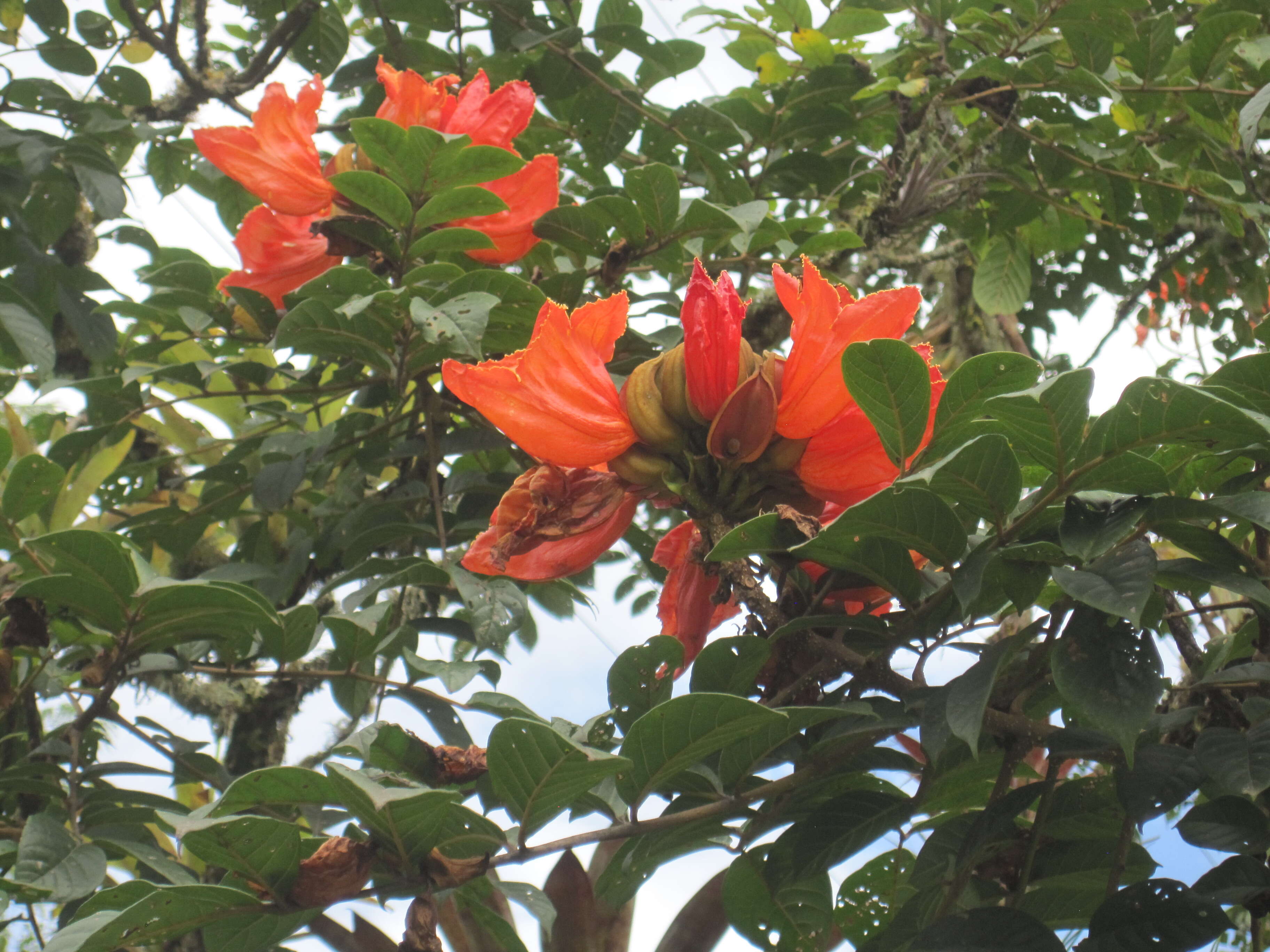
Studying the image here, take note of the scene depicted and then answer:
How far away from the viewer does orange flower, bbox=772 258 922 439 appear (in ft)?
2.59

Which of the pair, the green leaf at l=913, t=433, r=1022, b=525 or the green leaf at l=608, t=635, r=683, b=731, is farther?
the green leaf at l=608, t=635, r=683, b=731

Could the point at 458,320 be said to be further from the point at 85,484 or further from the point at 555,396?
the point at 85,484

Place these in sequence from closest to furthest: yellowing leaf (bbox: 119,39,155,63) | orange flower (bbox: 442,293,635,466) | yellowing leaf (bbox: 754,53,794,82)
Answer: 1. orange flower (bbox: 442,293,635,466)
2. yellowing leaf (bbox: 754,53,794,82)
3. yellowing leaf (bbox: 119,39,155,63)

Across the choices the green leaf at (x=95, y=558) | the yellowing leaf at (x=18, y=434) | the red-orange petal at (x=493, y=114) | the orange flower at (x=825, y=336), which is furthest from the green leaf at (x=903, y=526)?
the yellowing leaf at (x=18, y=434)

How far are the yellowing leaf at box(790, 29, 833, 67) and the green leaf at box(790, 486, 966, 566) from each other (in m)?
1.40

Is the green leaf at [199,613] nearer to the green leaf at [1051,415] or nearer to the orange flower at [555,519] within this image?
the orange flower at [555,519]

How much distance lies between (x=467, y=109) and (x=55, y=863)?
971 millimetres

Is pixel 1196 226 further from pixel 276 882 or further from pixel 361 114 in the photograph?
pixel 276 882

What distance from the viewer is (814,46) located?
1885 mm

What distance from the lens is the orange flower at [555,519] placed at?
0.88m

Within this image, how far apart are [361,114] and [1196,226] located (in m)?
1.72

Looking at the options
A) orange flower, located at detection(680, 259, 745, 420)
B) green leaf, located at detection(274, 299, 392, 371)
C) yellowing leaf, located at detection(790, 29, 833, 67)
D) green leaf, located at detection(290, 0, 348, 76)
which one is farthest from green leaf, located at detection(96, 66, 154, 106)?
orange flower, located at detection(680, 259, 745, 420)

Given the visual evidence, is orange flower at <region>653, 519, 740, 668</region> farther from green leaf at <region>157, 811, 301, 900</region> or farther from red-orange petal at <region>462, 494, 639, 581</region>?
green leaf at <region>157, 811, 301, 900</region>

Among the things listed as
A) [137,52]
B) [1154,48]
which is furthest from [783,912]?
[137,52]
